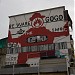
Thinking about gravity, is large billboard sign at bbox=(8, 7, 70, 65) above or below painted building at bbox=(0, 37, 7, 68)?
above

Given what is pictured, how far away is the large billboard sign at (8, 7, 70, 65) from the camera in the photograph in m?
37.7

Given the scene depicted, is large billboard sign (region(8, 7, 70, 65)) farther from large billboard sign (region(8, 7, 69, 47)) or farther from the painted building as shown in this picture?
the painted building

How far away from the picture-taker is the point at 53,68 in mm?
30344

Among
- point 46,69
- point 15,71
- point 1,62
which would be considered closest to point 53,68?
point 46,69

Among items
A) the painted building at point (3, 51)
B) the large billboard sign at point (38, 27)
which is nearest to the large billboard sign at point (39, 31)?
the large billboard sign at point (38, 27)

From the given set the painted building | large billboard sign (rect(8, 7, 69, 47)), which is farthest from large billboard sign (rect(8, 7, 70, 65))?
the painted building

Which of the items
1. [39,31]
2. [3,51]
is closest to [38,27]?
[39,31]

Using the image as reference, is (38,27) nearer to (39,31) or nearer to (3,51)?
(39,31)

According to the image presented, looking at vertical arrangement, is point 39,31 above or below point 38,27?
below

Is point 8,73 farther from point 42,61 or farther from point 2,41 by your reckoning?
point 2,41

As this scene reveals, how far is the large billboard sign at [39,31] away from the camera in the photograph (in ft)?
124

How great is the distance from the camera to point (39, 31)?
39625 mm

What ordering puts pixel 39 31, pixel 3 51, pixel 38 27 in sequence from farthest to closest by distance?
pixel 3 51 → pixel 38 27 → pixel 39 31

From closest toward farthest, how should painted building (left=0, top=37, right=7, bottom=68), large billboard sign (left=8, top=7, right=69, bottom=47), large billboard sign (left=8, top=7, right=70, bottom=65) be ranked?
large billboard sign (left=8, top=7, right=70, bottom=65) → large billboard sign (left=8, top=7, right=69, bottom=47) → painted building (left=0, top=37, right=7, bottom=68)
